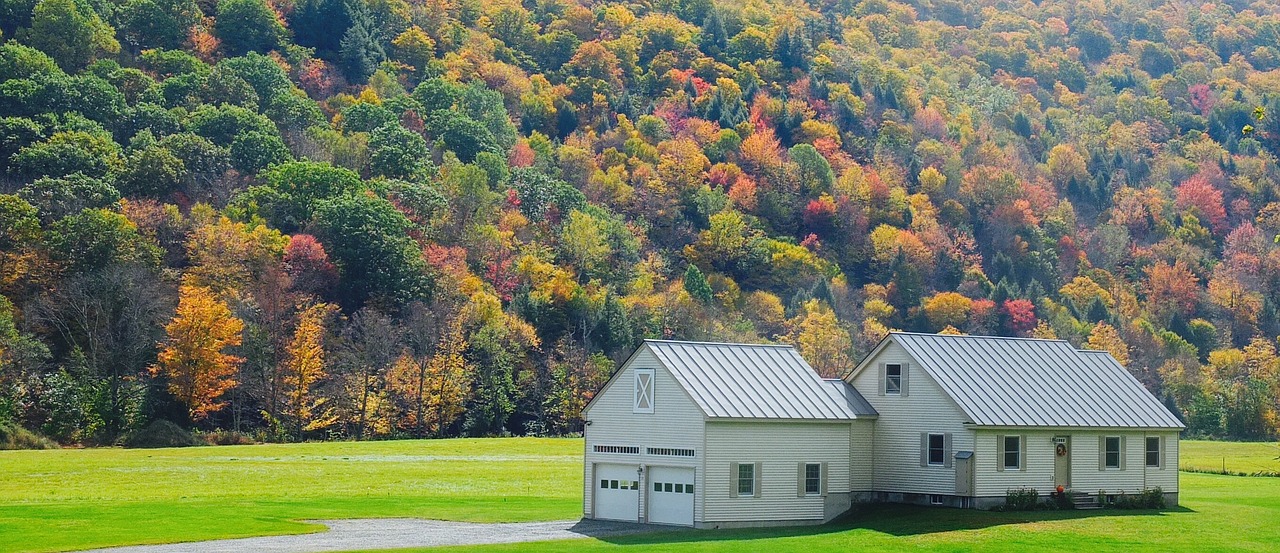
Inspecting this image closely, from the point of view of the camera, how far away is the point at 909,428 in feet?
190

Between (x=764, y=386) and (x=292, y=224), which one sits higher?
(x=292, y=224)

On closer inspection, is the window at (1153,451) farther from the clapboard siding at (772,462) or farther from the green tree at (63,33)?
the green tree at (63,33)

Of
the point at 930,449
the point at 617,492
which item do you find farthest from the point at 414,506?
the point at 930,449

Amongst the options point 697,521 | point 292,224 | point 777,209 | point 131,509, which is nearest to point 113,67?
point 292,224

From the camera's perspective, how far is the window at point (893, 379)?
58625mm

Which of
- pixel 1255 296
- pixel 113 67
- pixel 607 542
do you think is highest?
pixel 113 67

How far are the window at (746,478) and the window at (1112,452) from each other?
46.7 ft

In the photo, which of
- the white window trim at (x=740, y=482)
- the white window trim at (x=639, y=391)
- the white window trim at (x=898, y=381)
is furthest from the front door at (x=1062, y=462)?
the white window trim at (x=639, y=391)

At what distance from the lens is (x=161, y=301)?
343 feet

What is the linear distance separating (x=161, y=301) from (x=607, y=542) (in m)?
62.6

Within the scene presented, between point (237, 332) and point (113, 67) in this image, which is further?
point (113, 67)

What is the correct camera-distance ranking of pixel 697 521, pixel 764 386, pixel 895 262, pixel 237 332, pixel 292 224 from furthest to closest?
pixel 895 262
pixel 292 224
pixel 237 332
pixel 764 386
pixel 697 521

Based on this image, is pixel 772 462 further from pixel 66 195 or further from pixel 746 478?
pixel 66 195

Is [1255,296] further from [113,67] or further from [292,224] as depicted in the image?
Result: [113,67]
